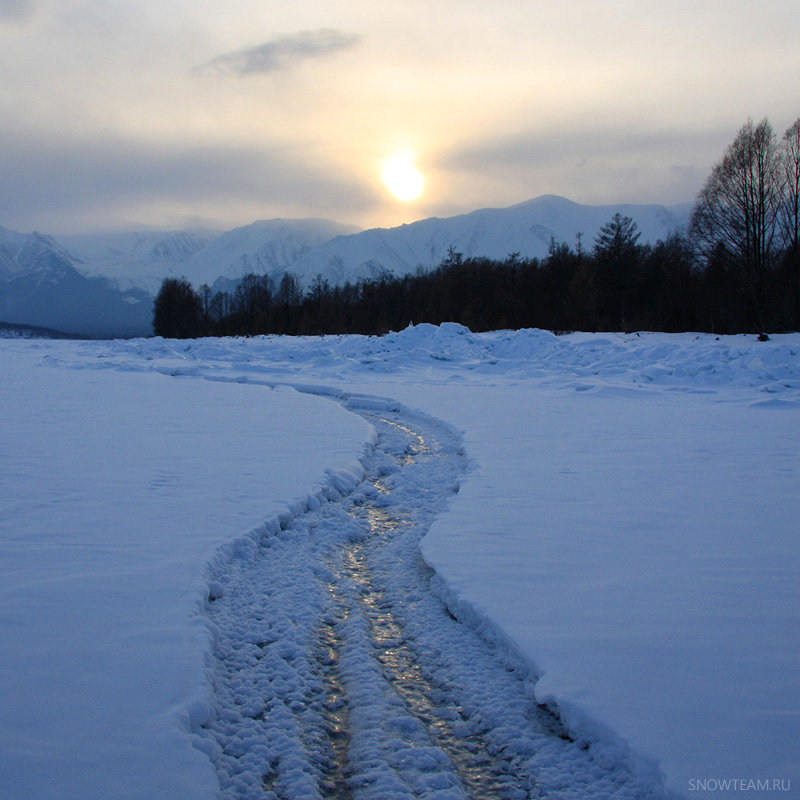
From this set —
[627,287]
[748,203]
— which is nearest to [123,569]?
[748,203]

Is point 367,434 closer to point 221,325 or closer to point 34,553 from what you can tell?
point 34,553

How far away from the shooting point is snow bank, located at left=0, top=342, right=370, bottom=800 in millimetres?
2156

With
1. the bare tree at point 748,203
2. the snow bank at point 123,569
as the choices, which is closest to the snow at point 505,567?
the snow bank at point 123,569

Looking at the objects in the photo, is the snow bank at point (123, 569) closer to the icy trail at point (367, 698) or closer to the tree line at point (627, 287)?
the icy trail at point (367, 698)

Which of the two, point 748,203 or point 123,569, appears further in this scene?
point 748,203

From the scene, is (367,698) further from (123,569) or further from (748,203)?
A: (748,203)

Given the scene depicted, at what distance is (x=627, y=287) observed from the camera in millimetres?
37469

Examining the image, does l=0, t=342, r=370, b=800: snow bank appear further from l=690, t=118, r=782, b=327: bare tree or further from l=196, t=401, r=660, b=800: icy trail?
l=690, t=118, r=782, b=327: bare tree

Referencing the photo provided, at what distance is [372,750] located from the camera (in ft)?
8.04

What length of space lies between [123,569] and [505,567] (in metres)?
2.42

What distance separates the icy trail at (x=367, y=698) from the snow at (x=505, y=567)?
0.14 m

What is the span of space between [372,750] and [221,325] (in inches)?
2490

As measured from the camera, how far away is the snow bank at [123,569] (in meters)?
2.16

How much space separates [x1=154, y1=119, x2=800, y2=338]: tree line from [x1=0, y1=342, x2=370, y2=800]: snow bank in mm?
19319
